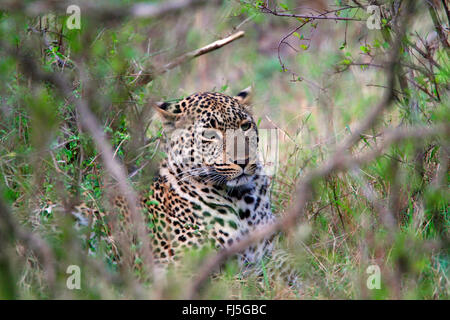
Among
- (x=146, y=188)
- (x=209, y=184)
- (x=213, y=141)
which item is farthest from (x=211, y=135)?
(x=146, y=188)

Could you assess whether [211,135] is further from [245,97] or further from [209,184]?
[245,97]

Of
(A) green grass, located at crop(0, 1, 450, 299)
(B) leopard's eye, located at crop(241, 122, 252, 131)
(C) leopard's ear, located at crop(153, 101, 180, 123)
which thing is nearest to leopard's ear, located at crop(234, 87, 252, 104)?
(B) leopard's eye, located at crop(241, 122, 252, 131)

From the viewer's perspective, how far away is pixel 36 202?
5.71 m

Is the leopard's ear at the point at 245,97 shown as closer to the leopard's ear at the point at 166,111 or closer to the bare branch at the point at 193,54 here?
the bare branch at the point at 193,54

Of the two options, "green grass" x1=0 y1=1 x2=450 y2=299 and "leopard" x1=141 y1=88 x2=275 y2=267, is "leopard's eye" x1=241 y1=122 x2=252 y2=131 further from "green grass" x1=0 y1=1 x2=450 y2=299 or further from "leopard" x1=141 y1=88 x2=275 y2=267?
"green grass" x1=0 y1=1 x2=450 y2=299

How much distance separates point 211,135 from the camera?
20.1 ft

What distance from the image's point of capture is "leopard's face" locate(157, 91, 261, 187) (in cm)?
596

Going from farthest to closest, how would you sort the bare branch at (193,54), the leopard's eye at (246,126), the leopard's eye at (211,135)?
1. the bare branch at (193,54)
2. the leopard's eye at (246,126)
3. the leopard's eye at (211,135)

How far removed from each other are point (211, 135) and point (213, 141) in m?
0.09

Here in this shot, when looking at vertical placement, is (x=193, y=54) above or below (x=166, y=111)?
above

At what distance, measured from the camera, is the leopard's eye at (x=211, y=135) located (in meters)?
6.12

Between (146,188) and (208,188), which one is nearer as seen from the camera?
(146,188)

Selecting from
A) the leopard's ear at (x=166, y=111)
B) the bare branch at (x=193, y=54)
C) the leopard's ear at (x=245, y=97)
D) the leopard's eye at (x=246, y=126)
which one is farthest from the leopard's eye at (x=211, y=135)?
the bare branch at (x=193, y=54)
